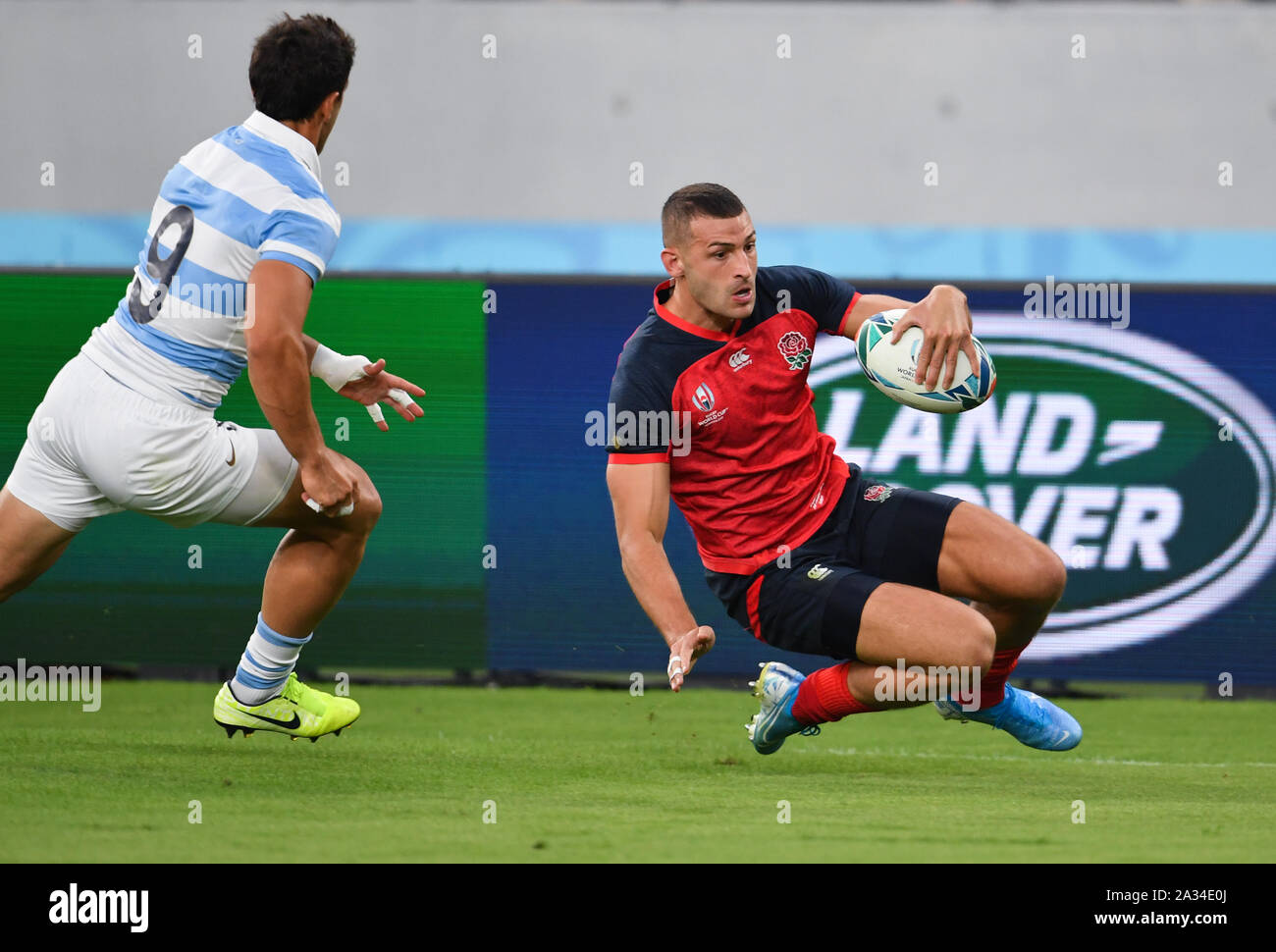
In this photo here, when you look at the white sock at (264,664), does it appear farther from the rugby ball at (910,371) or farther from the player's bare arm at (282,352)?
the rugby ball at (910,371)

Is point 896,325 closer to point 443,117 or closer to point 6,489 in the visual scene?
point 6,489

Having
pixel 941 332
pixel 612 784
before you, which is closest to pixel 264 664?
pixel 612 784

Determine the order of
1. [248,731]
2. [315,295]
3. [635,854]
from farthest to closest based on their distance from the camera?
[315,295] → [248,731] → [635,854]

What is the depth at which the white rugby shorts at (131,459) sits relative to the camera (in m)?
4.61

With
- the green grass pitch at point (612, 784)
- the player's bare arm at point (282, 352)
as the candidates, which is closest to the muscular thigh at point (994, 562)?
the green grass pitch at point (612, 784)

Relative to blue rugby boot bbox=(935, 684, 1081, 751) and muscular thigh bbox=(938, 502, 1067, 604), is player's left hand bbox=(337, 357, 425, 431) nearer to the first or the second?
muscular thigh bbox=(938, 502, 1067, 604)

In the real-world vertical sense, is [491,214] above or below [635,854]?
above

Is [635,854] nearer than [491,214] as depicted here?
Yes

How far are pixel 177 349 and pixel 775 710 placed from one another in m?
2.16

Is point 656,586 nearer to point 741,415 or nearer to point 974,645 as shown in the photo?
point 741,415

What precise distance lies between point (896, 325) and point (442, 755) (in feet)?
7.13

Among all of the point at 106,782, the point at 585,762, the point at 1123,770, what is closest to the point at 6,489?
the point at 106,782

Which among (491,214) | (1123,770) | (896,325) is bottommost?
(1123,770)

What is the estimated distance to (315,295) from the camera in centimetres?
714
